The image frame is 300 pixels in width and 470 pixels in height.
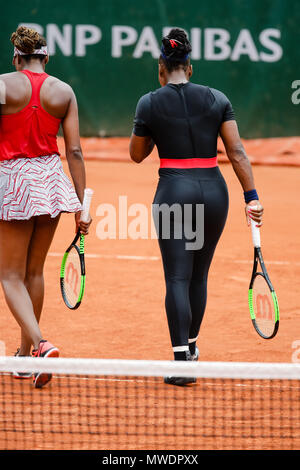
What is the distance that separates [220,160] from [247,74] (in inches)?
62.0

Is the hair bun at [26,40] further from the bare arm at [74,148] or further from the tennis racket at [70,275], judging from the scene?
the tennis racket at [70,275]

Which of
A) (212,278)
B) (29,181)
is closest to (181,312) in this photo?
(29,181)

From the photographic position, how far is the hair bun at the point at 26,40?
3936 millimetres

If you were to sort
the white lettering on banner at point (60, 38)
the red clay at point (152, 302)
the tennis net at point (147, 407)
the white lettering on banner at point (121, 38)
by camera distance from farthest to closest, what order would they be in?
the white lettering on banner at point (121, 38)
the white lettering on banner at point (60, 38)
the red clay at point (152, 302)
the tennis net at point (147, 407)

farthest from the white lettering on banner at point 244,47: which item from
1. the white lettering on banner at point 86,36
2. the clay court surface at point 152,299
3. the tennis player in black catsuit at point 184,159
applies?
the tennis player in black catsuit at point 184,159

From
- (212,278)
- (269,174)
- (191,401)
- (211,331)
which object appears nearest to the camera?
(191,401)

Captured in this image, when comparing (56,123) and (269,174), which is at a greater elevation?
(269,174)

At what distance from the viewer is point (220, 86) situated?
1441 cm

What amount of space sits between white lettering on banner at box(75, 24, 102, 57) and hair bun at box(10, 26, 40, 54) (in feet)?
33.8

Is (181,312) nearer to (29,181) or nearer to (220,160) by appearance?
(29,181)

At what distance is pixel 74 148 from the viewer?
4.09 meters

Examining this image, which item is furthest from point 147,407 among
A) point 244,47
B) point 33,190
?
point 244,47

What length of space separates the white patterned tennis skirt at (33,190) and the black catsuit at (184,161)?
1.47 ft

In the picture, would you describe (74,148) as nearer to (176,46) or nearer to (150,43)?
(176,46)
